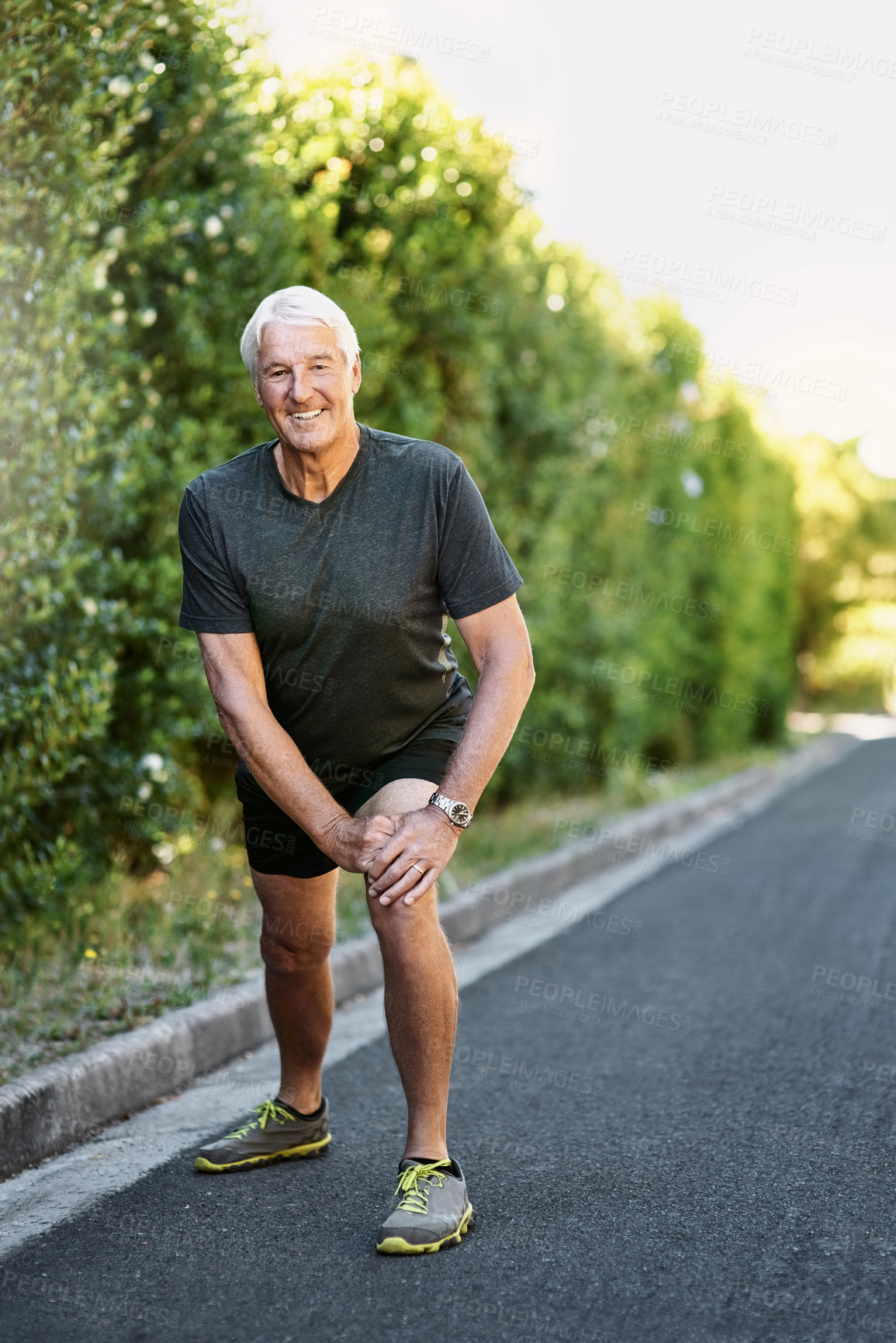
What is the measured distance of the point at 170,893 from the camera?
6.11 m

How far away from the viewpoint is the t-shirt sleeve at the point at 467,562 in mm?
3264

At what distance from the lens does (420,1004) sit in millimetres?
3162

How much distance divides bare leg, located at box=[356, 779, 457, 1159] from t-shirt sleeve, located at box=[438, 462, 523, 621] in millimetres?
458

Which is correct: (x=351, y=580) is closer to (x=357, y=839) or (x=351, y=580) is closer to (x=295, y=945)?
(x=357, y=839)

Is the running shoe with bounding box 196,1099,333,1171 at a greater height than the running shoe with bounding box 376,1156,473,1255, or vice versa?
the running shoe with bounding box 376,1156,473,1255

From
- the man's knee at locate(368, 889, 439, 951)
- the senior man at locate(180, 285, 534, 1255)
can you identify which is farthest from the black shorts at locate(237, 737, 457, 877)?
the man's knee at locate(368, 889, 439, 951)

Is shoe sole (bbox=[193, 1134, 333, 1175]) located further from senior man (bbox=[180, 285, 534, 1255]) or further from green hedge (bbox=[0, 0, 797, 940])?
green hedge (bbox=[0, 0, 797, 940])

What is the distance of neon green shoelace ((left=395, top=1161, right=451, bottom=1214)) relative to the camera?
308cm

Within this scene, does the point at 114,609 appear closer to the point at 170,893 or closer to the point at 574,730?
the point at 170,893

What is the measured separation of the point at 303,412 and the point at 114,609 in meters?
2.40

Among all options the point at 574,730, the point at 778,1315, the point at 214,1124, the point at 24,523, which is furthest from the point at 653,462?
the point at 778,1315

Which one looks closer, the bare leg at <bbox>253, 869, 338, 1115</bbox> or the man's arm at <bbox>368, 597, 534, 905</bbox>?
the man's arm at <bbox>368, 597, 534, 905</bbox>

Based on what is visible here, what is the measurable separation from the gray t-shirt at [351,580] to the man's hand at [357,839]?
256 millimetres

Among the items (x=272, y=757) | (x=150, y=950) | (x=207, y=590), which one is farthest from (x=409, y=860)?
(x=150, y=950)
